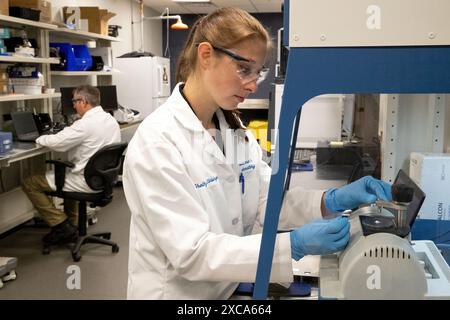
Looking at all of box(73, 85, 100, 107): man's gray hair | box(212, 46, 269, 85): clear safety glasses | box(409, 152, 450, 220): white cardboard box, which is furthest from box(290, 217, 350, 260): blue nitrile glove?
box(73, 85, 100, 107): man's gray hair

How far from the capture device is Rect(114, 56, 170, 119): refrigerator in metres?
5.82

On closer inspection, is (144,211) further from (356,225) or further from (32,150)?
(32,150)

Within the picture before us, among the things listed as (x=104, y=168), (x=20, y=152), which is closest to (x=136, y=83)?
(x=104, y=168)

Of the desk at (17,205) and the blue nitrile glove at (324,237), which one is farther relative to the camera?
A: the desk at (17,205)

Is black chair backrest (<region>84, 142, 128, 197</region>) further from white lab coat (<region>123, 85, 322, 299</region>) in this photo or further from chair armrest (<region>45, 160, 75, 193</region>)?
white lab coat (<region>123, 85, 322, 299</region>)

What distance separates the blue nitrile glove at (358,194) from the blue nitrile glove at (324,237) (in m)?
0.25

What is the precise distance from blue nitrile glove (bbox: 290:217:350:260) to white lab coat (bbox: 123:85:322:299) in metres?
0.03

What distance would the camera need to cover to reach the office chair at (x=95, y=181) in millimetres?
3289

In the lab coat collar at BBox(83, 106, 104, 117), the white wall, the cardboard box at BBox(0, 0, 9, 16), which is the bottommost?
the lab coat collar at BBox(83, 106, 104, 117)

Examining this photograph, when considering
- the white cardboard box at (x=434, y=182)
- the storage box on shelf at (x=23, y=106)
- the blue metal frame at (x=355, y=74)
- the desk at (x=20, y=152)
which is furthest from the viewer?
the storage box on shelf at (x=23, y=106)

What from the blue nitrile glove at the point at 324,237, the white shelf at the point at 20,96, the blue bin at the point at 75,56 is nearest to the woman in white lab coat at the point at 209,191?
the blue nitrile glove at the point at 324,237

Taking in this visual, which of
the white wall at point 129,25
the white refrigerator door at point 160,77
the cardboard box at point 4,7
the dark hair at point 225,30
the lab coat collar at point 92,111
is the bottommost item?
the lab coat collar at point 92,111

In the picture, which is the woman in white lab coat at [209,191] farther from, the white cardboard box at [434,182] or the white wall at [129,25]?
the white wall at [129,25]

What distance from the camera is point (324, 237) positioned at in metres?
0.85
